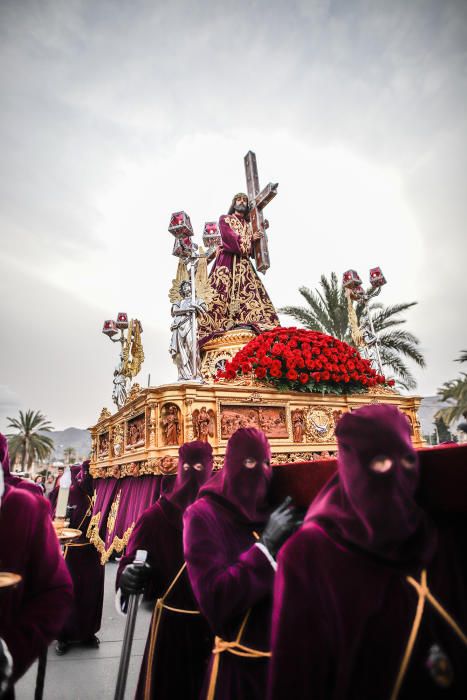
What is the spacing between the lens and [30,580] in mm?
1896

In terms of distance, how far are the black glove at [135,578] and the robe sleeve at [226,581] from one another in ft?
3.03

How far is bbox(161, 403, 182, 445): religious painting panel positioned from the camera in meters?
4.16

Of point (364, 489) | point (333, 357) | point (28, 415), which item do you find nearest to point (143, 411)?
point (333, 357)

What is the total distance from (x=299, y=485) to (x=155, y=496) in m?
2.54

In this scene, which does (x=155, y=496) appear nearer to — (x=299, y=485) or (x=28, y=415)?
(x=299, y=485)

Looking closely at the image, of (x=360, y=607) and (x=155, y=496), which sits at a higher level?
(x=155, y=496)

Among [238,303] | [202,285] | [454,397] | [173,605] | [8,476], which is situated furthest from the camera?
[454,397]

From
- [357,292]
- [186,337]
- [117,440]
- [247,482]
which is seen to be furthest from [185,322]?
[357,292]

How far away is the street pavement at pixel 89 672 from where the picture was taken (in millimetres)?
3562

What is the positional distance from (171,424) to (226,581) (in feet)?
7.96

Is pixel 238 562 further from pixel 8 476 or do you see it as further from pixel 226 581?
pixel 8 476

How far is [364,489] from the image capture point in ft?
4.41

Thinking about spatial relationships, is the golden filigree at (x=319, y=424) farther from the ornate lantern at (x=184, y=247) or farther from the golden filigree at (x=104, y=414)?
the golden filigree at (x=104, y=414)

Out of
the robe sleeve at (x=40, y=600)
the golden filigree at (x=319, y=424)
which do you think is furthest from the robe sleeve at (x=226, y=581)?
the golden filigree at (x=319, y=424)
